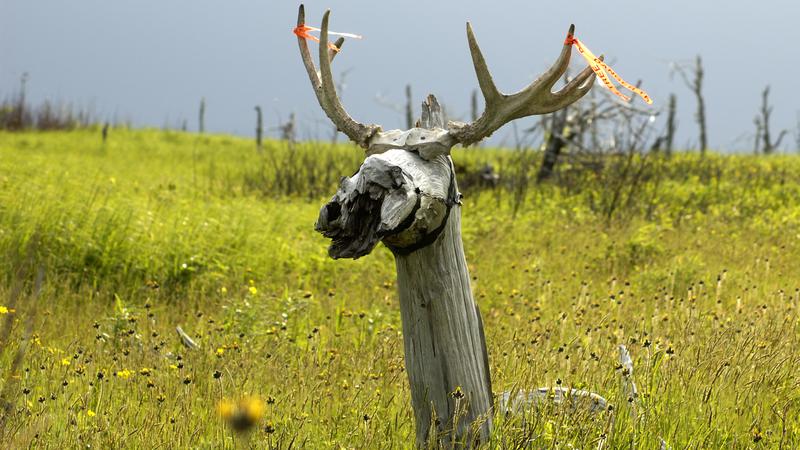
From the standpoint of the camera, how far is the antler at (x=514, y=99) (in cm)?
345

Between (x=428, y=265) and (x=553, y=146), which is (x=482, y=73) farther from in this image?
(x=553, y=146)

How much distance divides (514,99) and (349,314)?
304 centimetres

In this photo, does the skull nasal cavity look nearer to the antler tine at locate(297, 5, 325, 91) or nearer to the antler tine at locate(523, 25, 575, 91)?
the antler tine at locate(297, 5, 325, 91)

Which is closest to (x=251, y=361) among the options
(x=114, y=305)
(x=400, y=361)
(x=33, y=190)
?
(x=400, y=361)

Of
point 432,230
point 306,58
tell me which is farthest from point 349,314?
point 432,230

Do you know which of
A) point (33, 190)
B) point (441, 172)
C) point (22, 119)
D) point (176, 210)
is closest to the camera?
point (441, 172)

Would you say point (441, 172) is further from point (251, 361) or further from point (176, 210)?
point (176, 210)

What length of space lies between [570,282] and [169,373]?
4847 mm

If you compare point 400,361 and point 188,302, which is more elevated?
point 400,361

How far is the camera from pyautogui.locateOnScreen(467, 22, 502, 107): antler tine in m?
3.38

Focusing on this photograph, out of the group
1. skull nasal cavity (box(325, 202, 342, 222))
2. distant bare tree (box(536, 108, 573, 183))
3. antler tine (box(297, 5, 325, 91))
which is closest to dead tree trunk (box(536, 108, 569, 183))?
distant bare tree (box(536, 108, 573, 183))

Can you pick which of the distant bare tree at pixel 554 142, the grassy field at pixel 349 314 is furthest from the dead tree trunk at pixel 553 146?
the grassy field at pixel 349 314

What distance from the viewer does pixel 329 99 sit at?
12.3ft

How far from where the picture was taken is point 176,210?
10625 mm
